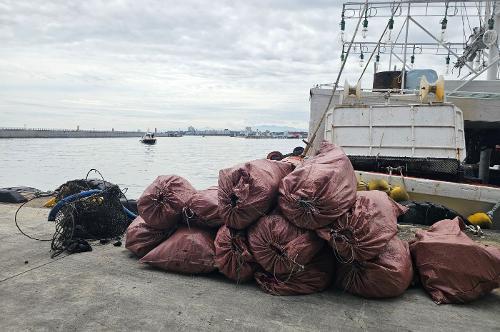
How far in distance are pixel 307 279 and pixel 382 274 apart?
23.2 inches

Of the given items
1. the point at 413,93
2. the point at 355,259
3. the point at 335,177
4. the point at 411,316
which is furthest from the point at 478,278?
the point at 413,93

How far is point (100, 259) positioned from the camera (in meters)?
4.39

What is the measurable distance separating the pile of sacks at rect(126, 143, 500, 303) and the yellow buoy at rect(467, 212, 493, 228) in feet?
8.69

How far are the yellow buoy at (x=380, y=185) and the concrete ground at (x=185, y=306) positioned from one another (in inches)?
114

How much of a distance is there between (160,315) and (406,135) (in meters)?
6.11

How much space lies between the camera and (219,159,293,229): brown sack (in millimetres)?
3443

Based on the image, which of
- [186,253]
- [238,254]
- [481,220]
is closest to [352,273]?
[238,254]

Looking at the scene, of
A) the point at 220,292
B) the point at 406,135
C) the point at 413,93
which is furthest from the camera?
the point at 413,93

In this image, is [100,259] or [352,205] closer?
[352,205]

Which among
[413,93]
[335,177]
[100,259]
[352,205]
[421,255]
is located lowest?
[100,259]

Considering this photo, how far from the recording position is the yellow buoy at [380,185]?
6348mm

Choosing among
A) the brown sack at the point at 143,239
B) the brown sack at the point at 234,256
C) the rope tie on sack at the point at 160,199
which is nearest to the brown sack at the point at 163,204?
the rope tie on sack at the point at 160,199

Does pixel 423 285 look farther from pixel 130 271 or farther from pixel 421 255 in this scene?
pixel 130 271

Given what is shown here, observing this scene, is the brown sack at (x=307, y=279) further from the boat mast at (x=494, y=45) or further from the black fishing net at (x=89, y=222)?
the boat mast at (x=494, y=45)
